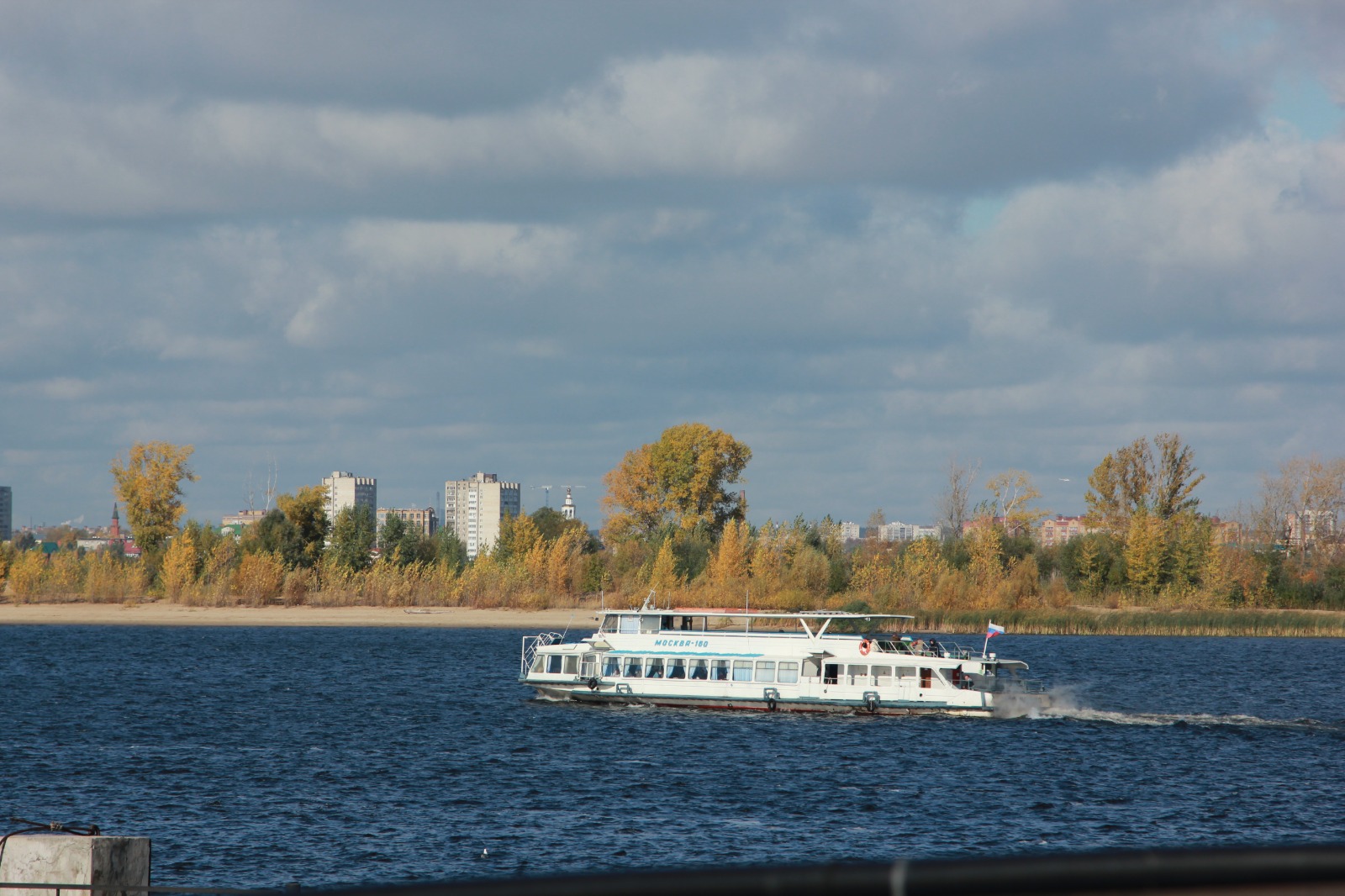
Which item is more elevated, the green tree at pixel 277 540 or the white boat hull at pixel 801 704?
the green tree at pixel 277 540

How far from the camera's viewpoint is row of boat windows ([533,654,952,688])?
6781 centimetres

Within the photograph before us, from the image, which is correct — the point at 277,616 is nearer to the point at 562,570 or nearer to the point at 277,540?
the point at 277,540

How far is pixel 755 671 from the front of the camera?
68688 millimetres

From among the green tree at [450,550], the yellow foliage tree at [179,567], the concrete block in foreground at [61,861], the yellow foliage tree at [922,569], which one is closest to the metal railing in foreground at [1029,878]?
the concrete block in foreground at [61,861]

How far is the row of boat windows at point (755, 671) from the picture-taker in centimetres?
6781

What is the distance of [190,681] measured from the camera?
8450cm

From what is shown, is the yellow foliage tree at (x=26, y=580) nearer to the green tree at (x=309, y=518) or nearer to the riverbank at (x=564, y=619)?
the riverbank at (x=564, y=619)

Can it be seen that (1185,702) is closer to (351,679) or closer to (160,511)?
(351,679)

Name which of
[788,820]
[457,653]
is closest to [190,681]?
[457,653]

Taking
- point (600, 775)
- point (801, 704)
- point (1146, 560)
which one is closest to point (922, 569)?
point (1146, 560)

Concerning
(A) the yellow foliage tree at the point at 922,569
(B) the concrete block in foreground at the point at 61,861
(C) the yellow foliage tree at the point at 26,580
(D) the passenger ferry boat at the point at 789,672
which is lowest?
(D) the passenger ferry boat at the point at 789,672

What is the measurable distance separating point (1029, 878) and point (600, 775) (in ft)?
153

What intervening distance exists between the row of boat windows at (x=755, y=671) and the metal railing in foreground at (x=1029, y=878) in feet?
213

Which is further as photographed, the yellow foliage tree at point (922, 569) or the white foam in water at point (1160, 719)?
the yellow foliage tree at point (922, 569)
